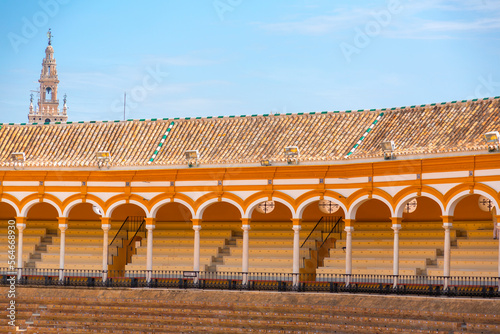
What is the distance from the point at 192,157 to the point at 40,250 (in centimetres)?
906

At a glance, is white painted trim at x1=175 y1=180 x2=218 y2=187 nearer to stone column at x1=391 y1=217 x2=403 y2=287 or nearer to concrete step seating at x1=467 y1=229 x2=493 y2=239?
stone column at x1=391 y1=217 x2=403 y2=287

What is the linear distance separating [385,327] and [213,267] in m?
10.2

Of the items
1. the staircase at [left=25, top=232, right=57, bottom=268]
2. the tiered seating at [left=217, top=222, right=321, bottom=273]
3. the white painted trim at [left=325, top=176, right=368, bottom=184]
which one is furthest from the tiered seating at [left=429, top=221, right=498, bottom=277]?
the staircase at [left=25, top=232, right=57, bottom=268]

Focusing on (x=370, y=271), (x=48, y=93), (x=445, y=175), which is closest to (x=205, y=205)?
(x=370, y=271)

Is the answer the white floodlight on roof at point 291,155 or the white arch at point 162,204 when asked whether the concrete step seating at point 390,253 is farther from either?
the white arch at point 162,204

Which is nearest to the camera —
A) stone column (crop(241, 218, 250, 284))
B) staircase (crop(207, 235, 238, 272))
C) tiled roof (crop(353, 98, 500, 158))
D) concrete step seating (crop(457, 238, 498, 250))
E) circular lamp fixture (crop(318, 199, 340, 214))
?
tiled roof (crop(353, 98, 500, 158))

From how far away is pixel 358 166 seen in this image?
36.4 meters

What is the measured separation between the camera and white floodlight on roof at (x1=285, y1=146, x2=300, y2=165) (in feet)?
123

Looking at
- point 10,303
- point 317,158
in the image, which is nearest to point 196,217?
point 317,158

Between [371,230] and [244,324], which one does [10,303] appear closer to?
[244,324]

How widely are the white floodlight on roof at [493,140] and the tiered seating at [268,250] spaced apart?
984cm

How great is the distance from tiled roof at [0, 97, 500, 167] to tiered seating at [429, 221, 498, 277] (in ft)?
12.5

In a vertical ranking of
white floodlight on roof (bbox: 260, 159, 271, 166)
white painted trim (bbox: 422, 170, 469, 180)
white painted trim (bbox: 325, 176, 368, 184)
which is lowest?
white painted trim (bbox: 325, 176, 368, 184)

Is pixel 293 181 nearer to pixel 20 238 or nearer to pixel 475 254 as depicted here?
pixel 475 254
